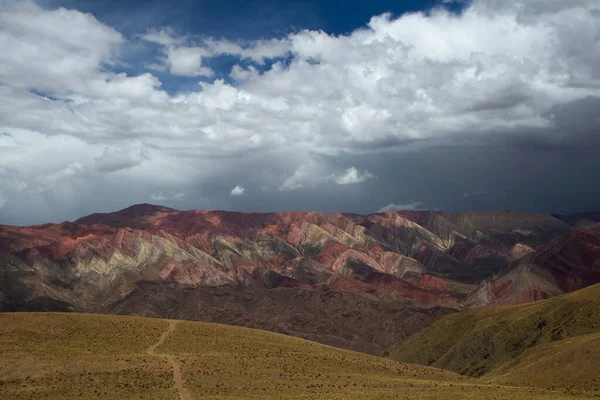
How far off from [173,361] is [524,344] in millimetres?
77421

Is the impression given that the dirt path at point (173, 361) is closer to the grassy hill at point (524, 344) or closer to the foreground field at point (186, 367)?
the foreground field at point (186, 367)

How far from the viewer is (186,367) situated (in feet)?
235

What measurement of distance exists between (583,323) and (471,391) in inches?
2438

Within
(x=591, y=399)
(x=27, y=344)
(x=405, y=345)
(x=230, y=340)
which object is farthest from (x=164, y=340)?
(x=405, y=345)

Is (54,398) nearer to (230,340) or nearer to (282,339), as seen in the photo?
(230,340)

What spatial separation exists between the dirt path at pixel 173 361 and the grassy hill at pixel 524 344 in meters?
42.2

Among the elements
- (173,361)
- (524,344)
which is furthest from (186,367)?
(524,344)

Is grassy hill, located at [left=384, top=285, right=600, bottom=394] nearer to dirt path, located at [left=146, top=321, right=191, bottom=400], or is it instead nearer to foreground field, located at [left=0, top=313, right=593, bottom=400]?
foreground field, located at [left=0, top=313, right=593, bottom=400]

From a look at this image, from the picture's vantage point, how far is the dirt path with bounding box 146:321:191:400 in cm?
6091

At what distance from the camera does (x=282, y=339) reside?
94375mm

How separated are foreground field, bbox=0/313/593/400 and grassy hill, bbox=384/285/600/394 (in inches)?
477

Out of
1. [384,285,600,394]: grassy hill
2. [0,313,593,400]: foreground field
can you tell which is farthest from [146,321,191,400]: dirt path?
[384,285,600,394]: grassy hill

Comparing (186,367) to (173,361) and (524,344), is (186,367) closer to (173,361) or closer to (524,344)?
(173,361)

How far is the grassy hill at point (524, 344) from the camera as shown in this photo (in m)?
78.8
